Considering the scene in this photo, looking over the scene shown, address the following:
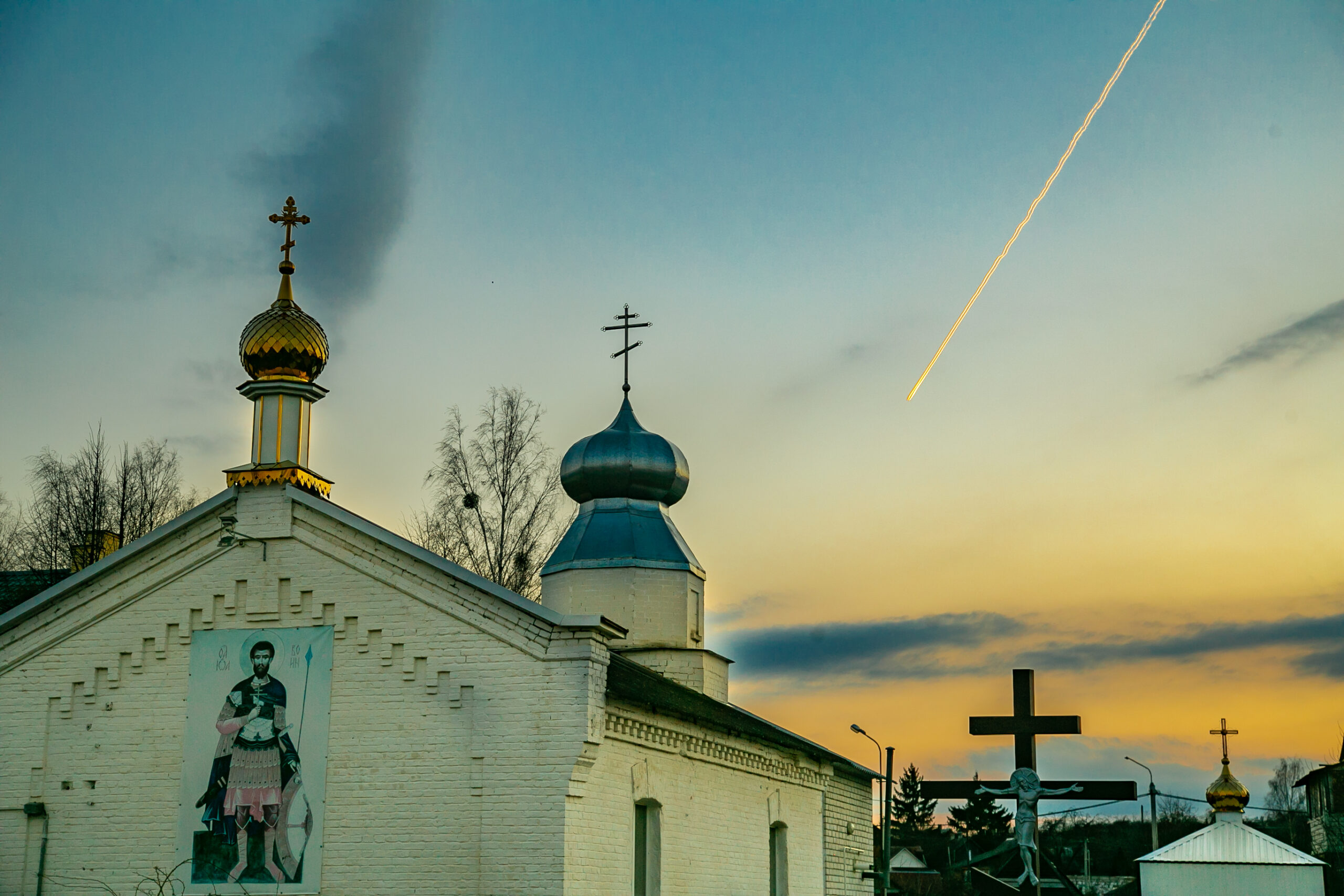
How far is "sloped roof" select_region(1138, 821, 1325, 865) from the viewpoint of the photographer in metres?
37.9

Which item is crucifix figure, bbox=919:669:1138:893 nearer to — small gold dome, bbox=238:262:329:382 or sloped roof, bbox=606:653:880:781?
sloped roof, bbox=606:653:880:781

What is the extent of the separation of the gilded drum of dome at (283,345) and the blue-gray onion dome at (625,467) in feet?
31.2

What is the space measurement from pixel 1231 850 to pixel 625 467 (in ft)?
69.7

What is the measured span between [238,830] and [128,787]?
5.09 feet

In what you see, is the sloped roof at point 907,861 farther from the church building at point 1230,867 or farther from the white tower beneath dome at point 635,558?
the white tower beneath dome at point 635,558

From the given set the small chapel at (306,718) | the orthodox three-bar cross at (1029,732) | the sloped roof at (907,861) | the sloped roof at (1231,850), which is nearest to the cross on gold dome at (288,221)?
the small chapel at (306,718)

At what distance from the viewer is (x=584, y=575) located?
88.5 ft

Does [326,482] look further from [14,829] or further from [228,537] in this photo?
[14,829]

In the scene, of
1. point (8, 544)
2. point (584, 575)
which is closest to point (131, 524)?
point (8, 544)

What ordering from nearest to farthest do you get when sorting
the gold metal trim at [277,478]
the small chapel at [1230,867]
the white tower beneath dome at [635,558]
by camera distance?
the gold metal trim at [277,478] → the white tower beneath dome at [635,558] → the small chapel at [1230,867]

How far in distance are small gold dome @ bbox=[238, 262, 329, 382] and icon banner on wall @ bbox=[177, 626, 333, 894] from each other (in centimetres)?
341

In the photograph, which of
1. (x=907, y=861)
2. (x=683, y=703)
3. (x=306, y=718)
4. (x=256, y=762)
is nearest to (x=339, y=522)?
(x=306, y=718)

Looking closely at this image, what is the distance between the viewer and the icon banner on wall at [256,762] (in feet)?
54.3

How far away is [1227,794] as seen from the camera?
133 ft
